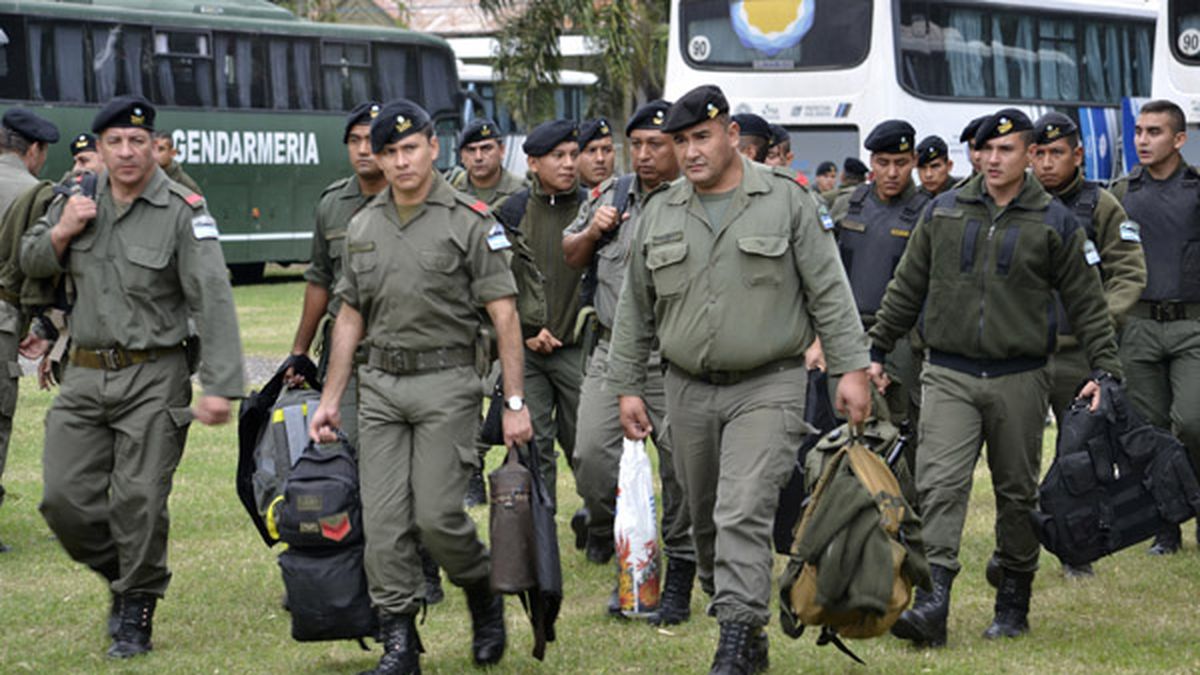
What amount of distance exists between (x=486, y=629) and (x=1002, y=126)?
274 centimetres

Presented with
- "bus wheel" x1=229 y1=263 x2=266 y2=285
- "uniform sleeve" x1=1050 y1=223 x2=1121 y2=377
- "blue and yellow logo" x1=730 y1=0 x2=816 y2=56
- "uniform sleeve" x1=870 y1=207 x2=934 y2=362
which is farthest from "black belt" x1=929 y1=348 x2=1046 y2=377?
"bus wheel" x1=229 y1=263 x2=266 y2=285

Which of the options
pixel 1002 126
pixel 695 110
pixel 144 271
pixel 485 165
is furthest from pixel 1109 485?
pixel 485 165

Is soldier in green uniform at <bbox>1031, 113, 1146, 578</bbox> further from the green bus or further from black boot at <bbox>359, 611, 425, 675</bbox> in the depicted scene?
the green bus

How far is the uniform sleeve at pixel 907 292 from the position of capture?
780 centimetres

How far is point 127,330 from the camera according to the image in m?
7.25

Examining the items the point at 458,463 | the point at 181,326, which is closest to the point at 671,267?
the point at 458,463

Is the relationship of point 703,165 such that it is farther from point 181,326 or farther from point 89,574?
point 89,574

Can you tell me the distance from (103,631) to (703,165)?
10.5 feet

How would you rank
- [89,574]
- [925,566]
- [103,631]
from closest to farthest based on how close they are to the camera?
[925,566], [103,631], [89,574]

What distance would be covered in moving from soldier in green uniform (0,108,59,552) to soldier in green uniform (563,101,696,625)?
2829mm

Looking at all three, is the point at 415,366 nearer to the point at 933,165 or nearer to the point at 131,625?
the point at 131,625

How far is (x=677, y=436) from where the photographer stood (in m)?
7.00

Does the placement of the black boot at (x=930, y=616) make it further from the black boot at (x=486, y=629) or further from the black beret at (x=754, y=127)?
the black beret at (x=754, y=127)

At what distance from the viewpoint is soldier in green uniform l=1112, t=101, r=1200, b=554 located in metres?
9.38
